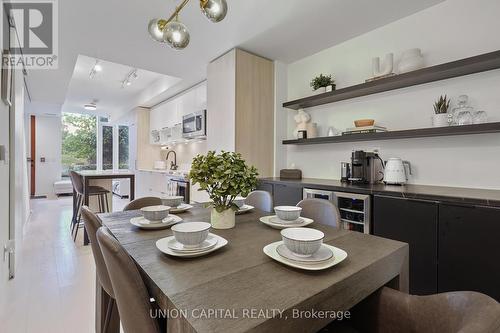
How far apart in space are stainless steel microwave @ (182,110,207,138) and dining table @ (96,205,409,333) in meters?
2.86

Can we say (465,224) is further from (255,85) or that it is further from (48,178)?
(48,178)

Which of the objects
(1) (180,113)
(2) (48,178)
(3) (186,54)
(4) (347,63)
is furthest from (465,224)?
(2) (48,178)

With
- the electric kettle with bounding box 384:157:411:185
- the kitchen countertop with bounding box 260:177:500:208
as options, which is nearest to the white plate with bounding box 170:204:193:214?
the kitchen countertop with bounding box 260:177:500:208

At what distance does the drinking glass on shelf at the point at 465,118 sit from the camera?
5.88 ft

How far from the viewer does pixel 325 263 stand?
771 millimetres

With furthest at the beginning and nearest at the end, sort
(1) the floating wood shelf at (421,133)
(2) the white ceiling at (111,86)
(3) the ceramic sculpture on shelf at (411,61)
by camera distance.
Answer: (2) the white ceiling at (111,86), (3) the ceramic sculpture on shelf at (411,61), (1) the floating wood shelf at (421,133)

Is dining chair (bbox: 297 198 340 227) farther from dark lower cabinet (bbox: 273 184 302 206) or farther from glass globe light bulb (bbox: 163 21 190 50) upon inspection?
glass globe light bulb (bbox: 163 21 190 50)

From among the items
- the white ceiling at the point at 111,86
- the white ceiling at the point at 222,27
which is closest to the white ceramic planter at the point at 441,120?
the white ceiling at the point at 222,27

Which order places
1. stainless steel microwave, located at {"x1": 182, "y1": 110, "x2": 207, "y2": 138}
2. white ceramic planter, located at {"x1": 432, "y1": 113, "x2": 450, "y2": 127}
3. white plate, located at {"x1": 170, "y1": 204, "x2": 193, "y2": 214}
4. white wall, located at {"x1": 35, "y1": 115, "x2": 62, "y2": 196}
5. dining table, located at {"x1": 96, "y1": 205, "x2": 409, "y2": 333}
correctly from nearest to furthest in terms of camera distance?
dining table, located at {"x1": 96, "y1": 205, "x2": 409, "y2": 333} → white plate, located at {"x1": 170, "y1": 204, "x2": 193, "y2": 214} → white ceramic planter, located at {"x1": 432, "y1": 113, "x2": 450, "y2": 127} → stainless steel microwave, located at {"x1": 182, "y1": 110, "x2": 207, "y2": 138} → white wall, located at {"x1": 35, "y1": 115, "x2": 62, "y2": 196}

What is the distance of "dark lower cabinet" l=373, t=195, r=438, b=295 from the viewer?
159cm

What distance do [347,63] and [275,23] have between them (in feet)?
3.06

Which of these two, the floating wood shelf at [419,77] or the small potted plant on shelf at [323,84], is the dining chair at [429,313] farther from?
the small potted plant on shelf at [323,84]

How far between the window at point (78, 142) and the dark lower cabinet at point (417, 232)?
8.62m

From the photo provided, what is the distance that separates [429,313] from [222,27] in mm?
2588
